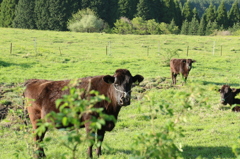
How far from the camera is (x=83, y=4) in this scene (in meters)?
77.6

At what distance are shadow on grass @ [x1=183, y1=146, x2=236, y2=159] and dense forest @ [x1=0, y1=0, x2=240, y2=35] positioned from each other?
57801 mm

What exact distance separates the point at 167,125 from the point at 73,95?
3.78 ft

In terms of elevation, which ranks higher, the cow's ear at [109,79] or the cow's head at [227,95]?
the cow's ear at [109,79]

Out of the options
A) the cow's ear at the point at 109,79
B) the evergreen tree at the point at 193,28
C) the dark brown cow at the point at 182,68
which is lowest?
the dark brown cow at the point at 182,68

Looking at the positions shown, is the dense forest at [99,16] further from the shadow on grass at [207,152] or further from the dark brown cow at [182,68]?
the shadow on grass at [207,152]

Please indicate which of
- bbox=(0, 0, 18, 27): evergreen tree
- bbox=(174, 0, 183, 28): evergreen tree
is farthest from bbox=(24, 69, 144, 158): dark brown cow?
bbox=(174, 0, 183, 28): evergreen tree

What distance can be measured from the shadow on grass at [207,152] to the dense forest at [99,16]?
5780 centimetres

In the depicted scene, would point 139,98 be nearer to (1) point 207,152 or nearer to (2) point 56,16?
(1) point 207,152

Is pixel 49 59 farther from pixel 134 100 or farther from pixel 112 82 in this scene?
pixel 112 82

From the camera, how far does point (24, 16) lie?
233ft

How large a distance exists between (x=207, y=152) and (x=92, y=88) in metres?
3.12

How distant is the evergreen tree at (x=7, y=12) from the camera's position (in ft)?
247

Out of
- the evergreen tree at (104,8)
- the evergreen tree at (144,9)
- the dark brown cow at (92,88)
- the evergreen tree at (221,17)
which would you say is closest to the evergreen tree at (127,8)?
the evergreen tree at (104,8)

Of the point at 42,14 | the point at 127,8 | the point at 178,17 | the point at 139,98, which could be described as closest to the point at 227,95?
the point at 139,98
